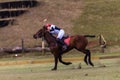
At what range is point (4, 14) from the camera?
42688 mm

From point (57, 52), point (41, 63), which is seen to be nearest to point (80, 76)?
point (57, 52)

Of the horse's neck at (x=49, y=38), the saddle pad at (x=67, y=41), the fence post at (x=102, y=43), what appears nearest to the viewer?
the saddle pad at (x=67, y=41)

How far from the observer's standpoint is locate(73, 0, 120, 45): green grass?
38.8 meters

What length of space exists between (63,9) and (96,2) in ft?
12.0

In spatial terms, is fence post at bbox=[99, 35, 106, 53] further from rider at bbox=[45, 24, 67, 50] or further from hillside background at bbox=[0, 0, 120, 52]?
rider at bbox=[45, 24, 67, 50]

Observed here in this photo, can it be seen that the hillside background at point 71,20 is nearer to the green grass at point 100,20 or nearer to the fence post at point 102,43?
the green grass at point 100,20

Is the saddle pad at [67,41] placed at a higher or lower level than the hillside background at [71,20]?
higher

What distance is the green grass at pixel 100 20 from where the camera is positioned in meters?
38.8

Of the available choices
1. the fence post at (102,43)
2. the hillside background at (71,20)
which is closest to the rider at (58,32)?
the fence post at (102,43)

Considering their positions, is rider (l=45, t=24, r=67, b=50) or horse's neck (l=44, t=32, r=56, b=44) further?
horse's neck (l=44, t=32, r=56, b=44)

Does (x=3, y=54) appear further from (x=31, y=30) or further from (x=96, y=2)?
(x=96, y=2)

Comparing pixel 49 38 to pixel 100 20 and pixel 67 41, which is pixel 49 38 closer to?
pixel 67 41

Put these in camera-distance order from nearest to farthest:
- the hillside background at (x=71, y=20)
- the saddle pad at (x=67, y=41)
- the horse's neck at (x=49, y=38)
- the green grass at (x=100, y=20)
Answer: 1. the saddle pad at (x=67, y=41)
2. the horse's neck at (x=49, y=38)
3. the hillside background at (x=71, y=20)
4. the green grass at (x=100, y=20)

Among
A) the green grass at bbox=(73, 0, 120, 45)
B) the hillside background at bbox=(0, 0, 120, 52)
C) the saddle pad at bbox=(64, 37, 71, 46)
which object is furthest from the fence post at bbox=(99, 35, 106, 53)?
the saddle pad at bbox=(64, 37, 71, 46)
